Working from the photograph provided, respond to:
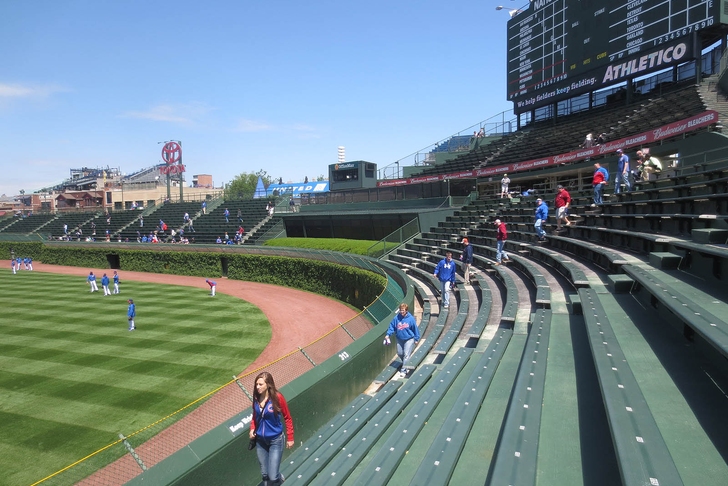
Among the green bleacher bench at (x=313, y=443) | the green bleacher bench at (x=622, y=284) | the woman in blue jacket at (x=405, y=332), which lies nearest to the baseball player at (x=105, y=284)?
the woman in blue jacket at (x=405, y=332)

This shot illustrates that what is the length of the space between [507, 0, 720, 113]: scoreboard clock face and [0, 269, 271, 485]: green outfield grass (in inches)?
971

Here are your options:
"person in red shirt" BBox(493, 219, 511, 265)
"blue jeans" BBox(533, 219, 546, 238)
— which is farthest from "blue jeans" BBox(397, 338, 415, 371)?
"blue jeans" BBox(533, 219, 546, 238)

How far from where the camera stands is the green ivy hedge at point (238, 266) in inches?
851

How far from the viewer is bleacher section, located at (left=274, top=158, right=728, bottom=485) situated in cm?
323

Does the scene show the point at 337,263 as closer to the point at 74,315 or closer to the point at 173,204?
the point at 74,315

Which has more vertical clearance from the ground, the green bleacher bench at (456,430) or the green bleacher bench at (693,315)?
the green bleacher bench at (693,315)

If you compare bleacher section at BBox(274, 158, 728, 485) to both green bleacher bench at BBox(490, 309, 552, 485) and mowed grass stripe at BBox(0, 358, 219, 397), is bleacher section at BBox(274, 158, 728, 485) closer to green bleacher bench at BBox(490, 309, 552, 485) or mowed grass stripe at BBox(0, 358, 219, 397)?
green bleacher bench at BBox(490, 309, 552, 485)

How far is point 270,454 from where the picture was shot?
205 inches

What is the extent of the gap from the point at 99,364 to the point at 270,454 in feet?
35.6

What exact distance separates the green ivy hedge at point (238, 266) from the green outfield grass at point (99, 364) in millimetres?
4344

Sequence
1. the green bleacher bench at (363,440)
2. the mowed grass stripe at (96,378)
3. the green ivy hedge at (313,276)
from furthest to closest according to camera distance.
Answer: the green ivy hedge at (313,276)
the mowed grass stripe at (96,378)
the green bleacher bench at (363,440)

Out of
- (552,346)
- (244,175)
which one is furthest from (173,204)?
(244,175)

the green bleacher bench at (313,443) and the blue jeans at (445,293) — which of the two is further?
the blue jeans at (445,293)

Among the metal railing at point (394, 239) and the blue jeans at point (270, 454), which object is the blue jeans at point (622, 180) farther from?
the blue jeans at point (270, 454)
